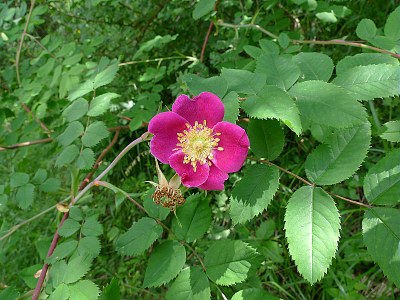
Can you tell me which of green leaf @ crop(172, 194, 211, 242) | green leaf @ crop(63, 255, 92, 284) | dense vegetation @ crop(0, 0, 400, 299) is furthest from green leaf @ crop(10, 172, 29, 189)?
green leaf @ crop(172, 194, 211, 242)

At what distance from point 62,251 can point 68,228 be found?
0.32ft

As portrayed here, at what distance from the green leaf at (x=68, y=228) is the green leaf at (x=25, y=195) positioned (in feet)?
1.00

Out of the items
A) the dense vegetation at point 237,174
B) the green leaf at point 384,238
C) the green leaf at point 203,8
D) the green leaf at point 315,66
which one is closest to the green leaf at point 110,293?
the dense vegetation at point 237,174

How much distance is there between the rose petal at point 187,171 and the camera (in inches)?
42.6

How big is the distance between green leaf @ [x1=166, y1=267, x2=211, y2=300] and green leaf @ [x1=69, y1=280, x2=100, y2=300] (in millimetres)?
228

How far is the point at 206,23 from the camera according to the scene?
2799 mm

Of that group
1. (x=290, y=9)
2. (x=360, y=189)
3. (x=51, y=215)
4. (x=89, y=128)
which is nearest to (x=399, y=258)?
(x=89, y=128)

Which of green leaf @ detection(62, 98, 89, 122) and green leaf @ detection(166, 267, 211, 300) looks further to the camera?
green leaf @ detection(62, 98, 89, 122)

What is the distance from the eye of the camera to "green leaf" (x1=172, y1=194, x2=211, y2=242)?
1.24 m

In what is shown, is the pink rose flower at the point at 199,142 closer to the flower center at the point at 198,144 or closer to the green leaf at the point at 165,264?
the flower center at the point at 198,144

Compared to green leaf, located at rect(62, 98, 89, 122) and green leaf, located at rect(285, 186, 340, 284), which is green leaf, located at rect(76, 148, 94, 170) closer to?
green leaf, located at rect(62, 98, 89, 122)

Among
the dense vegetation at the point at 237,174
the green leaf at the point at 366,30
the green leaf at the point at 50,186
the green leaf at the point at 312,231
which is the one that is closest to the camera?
the green leaf at the point at 312,231

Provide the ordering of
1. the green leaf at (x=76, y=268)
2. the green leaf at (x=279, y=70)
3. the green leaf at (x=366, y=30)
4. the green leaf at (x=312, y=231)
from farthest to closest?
the green leaf at (x=366, y=30) → the green leaf at (x=76, y=268) → the green leaf at (x=279, y=70) → the green leaf at (x=312, y=231)

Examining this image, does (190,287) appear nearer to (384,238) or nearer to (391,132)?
(384,238)
